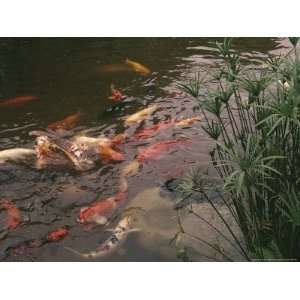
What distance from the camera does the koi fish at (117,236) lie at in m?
4.51

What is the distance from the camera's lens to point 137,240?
463 cm

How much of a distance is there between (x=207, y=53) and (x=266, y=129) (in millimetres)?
5998

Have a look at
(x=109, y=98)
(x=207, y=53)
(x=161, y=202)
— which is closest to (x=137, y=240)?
(x=161, y=202)

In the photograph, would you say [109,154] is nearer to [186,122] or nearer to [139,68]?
[186,122]

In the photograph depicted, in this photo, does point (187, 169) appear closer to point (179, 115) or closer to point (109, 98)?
point (179, 115)

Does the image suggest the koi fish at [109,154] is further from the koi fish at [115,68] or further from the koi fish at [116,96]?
the koi fish at [115,68]

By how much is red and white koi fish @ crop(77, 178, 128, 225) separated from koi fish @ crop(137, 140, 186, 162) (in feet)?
2.84

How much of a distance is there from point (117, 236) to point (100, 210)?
1.76ft

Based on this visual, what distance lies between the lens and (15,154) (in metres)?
6.19

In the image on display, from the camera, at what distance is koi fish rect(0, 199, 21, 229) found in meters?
4.99

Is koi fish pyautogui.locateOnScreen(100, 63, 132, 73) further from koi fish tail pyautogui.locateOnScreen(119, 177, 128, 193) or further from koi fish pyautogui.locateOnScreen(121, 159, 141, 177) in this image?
koi fish tail pyautogui.locateOnScreen(119, 177, 128, 193)

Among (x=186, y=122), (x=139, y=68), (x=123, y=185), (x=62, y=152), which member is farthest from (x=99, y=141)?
(x=139, y=68)

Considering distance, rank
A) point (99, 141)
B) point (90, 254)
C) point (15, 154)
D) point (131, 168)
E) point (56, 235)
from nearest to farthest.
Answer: point (90, 254) → point (56, 235) → point (131, 168) → point (15, 154) → point (99, 141)

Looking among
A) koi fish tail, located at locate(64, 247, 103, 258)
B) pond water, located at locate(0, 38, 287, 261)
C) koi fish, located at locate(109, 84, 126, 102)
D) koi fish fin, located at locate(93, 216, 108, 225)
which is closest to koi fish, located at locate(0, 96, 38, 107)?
pond water, located at locate(0, 38, 287, 261)
